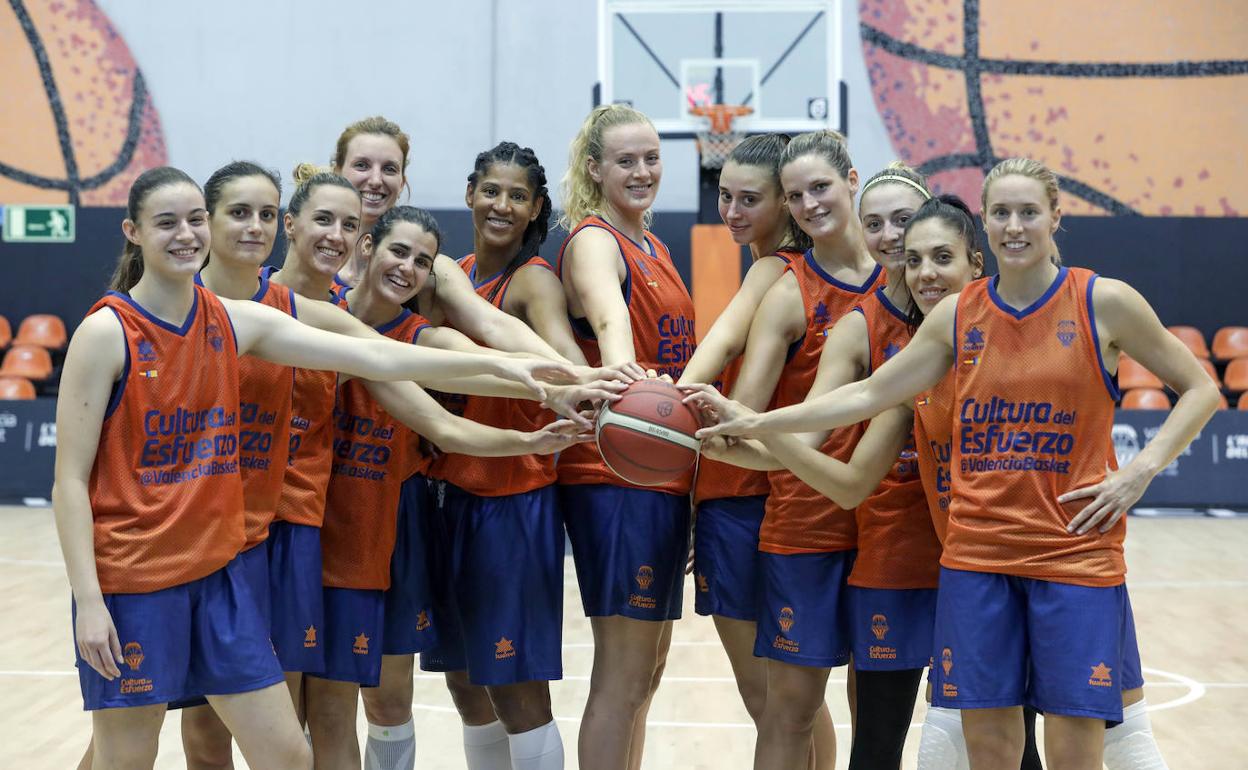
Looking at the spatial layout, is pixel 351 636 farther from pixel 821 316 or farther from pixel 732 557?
pixel 821 316

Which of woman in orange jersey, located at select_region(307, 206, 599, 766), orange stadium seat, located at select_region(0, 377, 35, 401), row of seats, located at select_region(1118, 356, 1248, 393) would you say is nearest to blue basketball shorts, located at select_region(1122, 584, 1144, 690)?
woman in orange jersey, located at select_region(307, 206, 599, 766)

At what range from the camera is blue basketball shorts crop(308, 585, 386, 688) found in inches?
134

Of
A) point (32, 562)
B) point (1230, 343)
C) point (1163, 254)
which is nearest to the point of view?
point (32, 562)

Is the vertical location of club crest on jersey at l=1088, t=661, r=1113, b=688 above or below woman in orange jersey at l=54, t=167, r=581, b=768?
below

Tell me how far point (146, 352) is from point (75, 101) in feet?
38.9

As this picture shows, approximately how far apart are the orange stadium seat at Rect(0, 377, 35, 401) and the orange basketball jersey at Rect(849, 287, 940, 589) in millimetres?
10296

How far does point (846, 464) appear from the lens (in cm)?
340

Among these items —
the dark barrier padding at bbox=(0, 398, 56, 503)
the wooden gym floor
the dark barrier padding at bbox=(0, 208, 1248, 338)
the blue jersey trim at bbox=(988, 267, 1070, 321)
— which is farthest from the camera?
the dark barrier padding at bbox=(0, 208, 1248, 338)

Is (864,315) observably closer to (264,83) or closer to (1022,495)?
(1022,495)

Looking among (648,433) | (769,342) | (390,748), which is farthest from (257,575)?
(769,342)

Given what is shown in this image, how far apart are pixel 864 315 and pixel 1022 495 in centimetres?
75

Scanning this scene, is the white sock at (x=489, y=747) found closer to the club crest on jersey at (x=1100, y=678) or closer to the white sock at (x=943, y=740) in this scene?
the white sock at (x=943, y=740)

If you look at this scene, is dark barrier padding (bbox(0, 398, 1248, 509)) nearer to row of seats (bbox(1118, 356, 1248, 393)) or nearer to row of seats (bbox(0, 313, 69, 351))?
row of seats (bbox(1118, 356, 1248, 393))

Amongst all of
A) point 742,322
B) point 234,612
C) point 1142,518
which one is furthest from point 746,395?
point 1142,518
